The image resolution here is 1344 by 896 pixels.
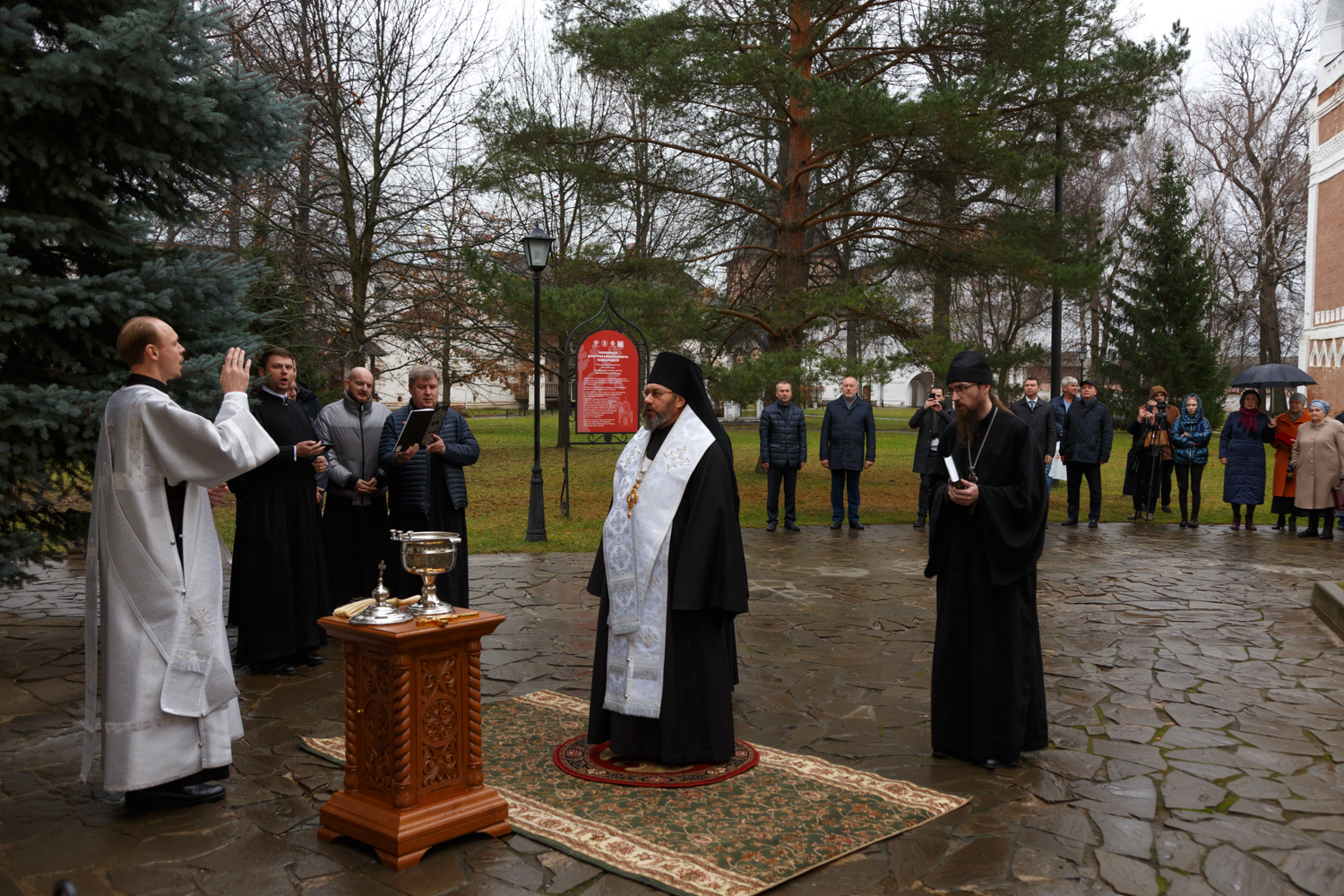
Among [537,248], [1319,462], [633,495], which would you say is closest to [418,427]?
[633,495]

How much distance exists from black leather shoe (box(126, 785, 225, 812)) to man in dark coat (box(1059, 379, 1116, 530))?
Result: 40.5 feet

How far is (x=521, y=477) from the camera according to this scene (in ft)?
68.0

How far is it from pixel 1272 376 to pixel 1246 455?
197 centimetres

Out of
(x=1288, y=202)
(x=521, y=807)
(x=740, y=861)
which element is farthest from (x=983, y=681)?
(x=1288, y=202)

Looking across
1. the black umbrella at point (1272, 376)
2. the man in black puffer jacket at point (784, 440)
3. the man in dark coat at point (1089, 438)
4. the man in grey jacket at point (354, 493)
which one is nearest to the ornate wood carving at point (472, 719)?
the man in grey jacket at point (354, 493)

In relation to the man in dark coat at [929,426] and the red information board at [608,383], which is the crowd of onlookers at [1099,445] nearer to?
the man in dark coat at [929,426]

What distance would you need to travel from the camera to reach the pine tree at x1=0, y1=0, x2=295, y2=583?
5676mm

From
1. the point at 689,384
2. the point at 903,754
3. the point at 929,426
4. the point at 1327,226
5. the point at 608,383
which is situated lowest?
the point at 903,754

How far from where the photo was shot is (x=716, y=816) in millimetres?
4262

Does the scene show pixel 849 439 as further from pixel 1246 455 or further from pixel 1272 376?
pixel 1272 376

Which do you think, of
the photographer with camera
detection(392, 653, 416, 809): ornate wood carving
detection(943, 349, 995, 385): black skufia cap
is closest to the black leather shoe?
detection(392, 653, 416, 809): ornate wood carving

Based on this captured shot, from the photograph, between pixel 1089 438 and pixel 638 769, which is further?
pixel 1089 438

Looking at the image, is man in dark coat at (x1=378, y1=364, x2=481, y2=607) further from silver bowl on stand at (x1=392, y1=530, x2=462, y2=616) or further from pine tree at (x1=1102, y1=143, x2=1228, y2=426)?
pine tree at (x1=1102, y1=143, x2=1228, y2=426)

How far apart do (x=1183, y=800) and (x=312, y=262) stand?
717 inches
